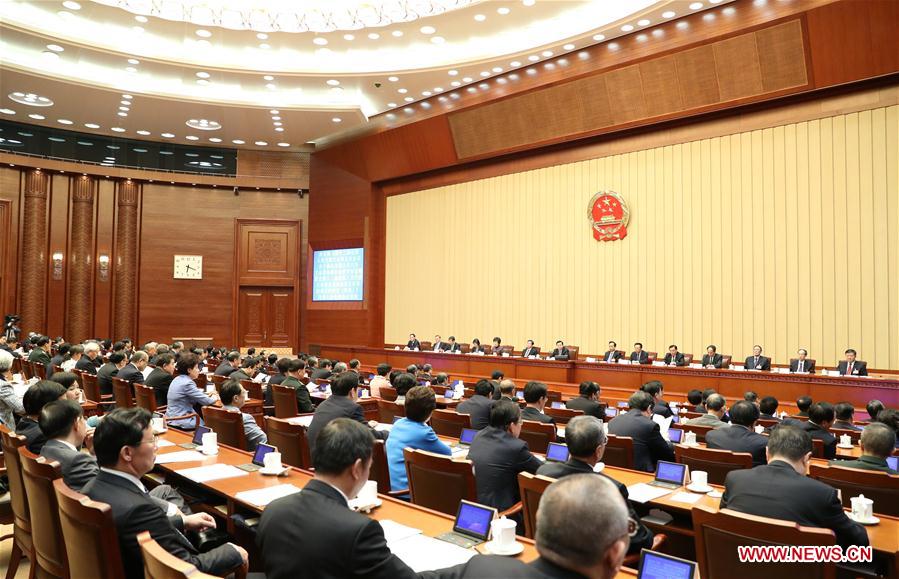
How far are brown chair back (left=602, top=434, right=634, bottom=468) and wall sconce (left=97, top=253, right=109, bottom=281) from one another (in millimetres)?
15846

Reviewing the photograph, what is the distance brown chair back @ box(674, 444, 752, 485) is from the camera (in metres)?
3.51

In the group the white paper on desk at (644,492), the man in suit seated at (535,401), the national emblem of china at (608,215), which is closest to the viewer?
the white paper on desk at (644,492)

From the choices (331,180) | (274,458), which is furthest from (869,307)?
(331,180)

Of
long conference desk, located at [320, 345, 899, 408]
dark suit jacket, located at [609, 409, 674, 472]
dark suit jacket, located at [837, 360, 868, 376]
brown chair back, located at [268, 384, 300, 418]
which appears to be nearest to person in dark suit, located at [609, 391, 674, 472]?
dark suit jacket, located at [609, 409, 674, 472]

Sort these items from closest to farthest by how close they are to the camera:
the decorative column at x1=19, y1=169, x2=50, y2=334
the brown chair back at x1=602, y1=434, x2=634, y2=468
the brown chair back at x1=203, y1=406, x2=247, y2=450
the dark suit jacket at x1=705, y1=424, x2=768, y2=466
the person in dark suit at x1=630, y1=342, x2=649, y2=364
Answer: the dark suit jacket at x1=705, y1=424, x2=768, y2=466, the brown chair back at x1=602, y1=434, x2=634, y2=468, the brown chair back at x1=203, y1=406, x2=247, y2=450, the person in dark suit at x1=630, y1=342, x2=649, y2=364, the decorative column at x1=19, y1=169, x2=50, y2=334

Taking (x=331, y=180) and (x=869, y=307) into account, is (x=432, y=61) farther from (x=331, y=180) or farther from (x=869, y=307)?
(x=869, y=307)

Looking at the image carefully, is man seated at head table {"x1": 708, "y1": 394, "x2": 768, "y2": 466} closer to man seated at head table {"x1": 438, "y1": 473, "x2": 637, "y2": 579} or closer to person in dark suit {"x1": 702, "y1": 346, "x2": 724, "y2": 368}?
man seated at head table {"x1": 438, "y1": 473, "x2": 637, "y2": 579}

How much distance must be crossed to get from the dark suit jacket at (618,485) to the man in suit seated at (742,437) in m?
1.38

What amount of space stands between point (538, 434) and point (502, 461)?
1350 millimetres

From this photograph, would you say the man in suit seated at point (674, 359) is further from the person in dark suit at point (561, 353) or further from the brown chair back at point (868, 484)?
the brown chair back at point (868, 484)

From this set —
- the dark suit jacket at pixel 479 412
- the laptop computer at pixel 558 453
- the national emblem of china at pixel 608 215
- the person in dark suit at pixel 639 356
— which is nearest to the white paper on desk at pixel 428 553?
the laptop computer at pixel 558 453

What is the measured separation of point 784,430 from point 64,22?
13040 millimetres

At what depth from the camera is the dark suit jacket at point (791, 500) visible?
A: 2.33 meters

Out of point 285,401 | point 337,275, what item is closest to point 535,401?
point 285,401
